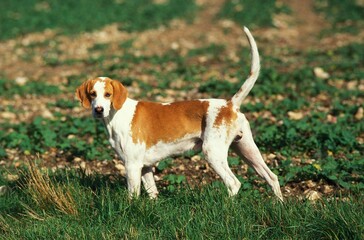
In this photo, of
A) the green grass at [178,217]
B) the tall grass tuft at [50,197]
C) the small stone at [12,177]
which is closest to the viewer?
the green grass at [178,217]

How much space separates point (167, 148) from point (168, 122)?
Answer: 29 centimetres

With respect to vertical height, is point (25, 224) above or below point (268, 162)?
above

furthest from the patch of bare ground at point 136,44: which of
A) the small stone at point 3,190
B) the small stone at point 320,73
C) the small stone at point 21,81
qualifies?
the small stone at point 3,190

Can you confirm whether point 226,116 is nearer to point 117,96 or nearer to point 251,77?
point 251,77

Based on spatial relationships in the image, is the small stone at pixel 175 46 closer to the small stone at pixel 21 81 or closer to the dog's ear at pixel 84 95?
the small stone at pixel 21 81

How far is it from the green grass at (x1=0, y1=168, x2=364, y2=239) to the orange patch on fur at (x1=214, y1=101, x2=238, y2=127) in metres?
0.72

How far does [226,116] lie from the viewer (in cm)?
583

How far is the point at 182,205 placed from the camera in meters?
5.53

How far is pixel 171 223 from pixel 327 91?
696 centimetres

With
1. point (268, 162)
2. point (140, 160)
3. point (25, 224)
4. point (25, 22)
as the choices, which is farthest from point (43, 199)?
point (25, 22)

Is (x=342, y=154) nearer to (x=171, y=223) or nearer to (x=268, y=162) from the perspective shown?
(x=268, y=162)

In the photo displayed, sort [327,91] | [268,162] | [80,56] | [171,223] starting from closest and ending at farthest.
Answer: [171,223] < [268,162] < [327,91] < [80,56]

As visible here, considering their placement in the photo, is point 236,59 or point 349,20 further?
point 349,20

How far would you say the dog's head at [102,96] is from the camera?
5.76m
